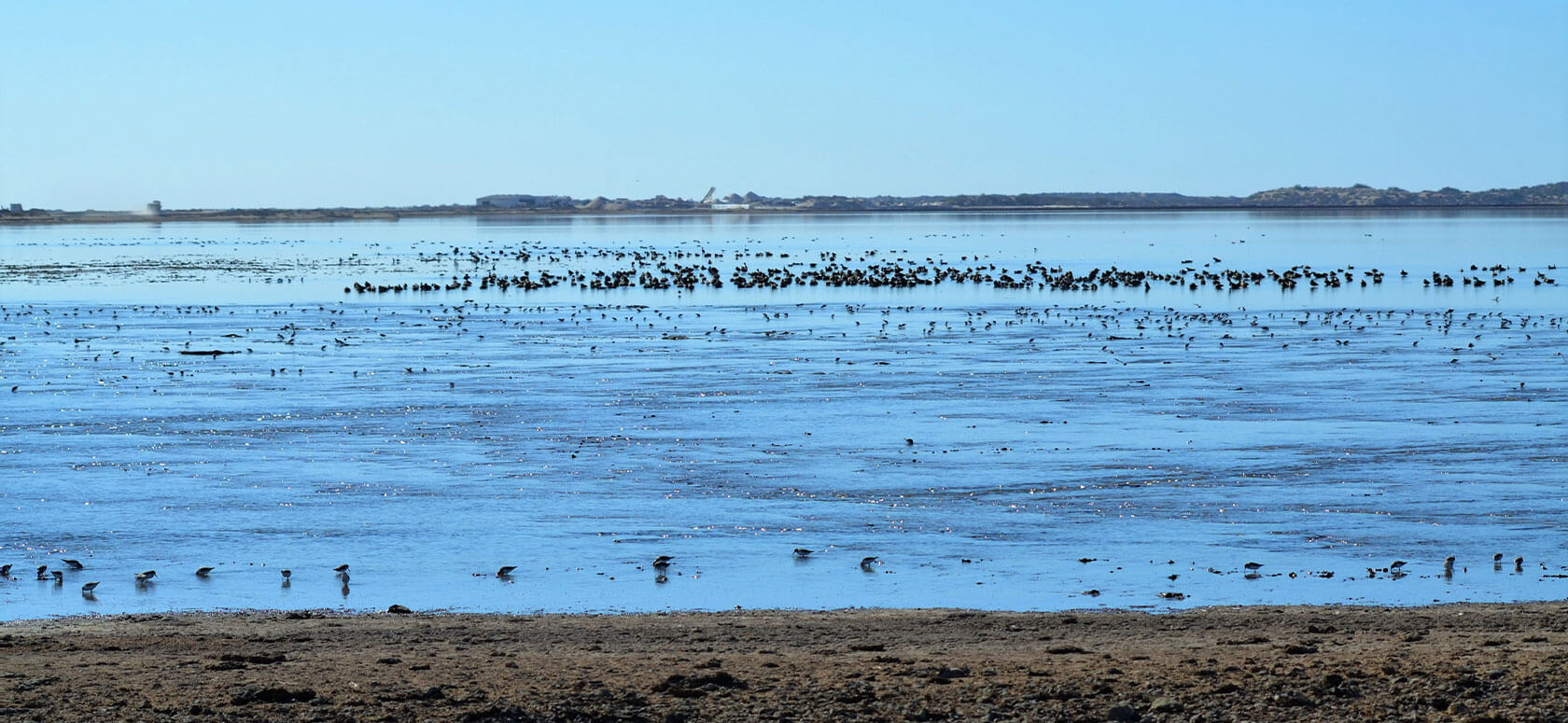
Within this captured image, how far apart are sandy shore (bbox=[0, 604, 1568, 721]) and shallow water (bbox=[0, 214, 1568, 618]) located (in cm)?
111

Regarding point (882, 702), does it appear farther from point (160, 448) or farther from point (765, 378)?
point (765, 378)

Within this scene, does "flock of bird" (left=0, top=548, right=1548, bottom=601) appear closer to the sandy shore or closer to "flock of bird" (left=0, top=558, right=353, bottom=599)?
"flock of bird" (left=0, top=558, right=353, bottom=599)

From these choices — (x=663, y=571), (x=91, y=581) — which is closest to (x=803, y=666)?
(x=663, y=571)

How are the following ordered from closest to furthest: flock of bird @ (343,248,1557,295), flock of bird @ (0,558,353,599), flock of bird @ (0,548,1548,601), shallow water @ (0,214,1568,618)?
flock of bird @ (0,558,353,599), flock of bird @ (0,548,1548,601), shallow water @ (0,214,1568,618), flock of bird @ (343,248,1557,295)

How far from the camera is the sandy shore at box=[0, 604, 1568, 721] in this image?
8.47 m

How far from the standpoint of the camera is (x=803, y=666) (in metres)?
9.61

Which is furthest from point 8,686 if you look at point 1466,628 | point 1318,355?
point 1318,355

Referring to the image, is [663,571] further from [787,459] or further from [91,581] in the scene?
[787,459]

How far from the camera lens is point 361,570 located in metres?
13.8

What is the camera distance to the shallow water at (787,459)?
44.0ft

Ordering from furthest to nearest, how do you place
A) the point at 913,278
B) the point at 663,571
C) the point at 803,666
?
the point at 913,278 < the point at 663,571 < the point at 803,666

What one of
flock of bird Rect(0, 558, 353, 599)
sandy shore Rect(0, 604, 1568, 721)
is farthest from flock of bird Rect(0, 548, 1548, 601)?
sandy shore Rect(0, 604, 1568, 721)

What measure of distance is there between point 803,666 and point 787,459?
9.44 m

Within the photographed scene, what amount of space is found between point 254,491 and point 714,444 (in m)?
5.10
